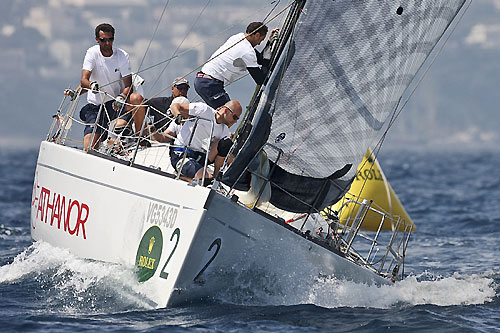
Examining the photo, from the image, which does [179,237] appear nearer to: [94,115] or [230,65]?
[230,65]

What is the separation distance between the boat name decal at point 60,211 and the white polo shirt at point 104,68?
3.42 feet

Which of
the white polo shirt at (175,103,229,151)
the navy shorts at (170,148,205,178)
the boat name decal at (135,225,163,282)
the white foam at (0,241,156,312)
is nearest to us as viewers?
the boat name decal at (135,225,163,282)

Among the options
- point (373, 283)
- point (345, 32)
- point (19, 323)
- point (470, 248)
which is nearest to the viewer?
point (19, 323)

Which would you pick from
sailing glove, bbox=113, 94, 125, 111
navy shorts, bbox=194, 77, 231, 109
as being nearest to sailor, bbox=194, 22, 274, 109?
navy shorts, bbox=194, 77, 231, 109

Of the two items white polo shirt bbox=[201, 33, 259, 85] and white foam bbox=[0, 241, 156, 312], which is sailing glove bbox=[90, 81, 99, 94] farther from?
white foam bbox=[0, 241, 156, 312]

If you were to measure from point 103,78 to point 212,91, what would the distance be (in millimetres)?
1669

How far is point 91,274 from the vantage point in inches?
300

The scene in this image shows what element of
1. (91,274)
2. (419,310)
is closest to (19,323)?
(91,274)

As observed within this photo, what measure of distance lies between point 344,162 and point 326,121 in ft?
1.59

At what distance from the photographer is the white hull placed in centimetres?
677

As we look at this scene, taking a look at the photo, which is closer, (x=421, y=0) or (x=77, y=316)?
(x=77, y=316)

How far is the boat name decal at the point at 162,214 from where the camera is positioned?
6.89 meters

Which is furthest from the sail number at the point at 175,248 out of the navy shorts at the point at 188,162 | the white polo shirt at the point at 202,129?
the white polo shirt at the point at 202,129

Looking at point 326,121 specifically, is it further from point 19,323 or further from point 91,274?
point 19,323
